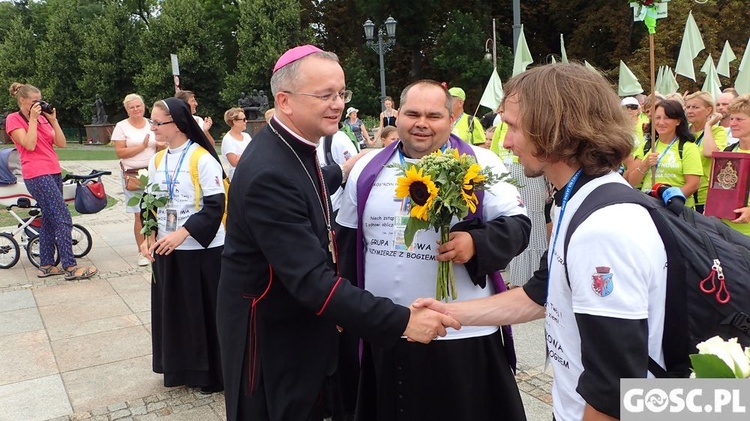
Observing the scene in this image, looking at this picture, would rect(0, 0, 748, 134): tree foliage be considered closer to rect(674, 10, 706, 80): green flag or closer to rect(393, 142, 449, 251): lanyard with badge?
rect(674, 10, 706, 80): green flag

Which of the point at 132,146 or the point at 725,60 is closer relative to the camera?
the point at 132,146

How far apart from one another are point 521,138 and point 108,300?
6.21 metres

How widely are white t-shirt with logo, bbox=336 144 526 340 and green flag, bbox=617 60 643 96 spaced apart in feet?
36.3

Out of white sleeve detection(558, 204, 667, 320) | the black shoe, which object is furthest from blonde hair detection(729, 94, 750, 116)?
the black shoe

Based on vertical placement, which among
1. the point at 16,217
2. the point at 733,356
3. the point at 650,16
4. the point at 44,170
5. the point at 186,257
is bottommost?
the point at 16,217

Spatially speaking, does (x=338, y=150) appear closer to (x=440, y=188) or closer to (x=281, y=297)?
(x=440, y=188)

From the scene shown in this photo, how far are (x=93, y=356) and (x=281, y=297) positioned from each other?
352cm

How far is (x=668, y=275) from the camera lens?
1487mm

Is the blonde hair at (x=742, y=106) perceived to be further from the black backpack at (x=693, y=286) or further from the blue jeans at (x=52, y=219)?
the blue jeans at (x=52, y=219)

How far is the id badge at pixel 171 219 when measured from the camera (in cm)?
434

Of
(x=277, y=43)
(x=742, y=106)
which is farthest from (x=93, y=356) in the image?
(x=277, y=43)

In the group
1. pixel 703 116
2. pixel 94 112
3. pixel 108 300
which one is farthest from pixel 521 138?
pixel 94 112

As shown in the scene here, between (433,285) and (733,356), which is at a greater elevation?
(733,356)

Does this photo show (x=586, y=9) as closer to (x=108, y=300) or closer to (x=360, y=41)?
(x=360, y=41)
